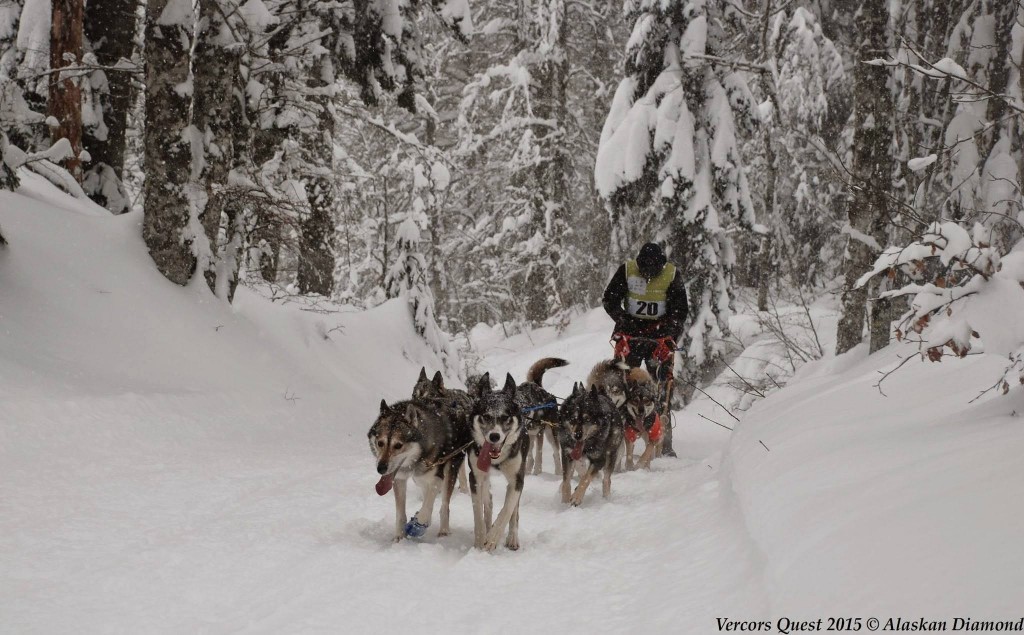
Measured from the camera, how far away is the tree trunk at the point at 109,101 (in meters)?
10.1

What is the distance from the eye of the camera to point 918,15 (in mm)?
8680

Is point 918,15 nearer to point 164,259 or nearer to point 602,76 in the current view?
point 164,259

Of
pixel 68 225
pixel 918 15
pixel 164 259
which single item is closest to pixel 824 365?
pixel 918 15

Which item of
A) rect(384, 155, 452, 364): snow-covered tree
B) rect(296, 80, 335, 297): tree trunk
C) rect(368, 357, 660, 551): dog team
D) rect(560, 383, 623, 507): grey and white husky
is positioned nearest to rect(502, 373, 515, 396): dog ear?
rect(368, 357, 660, 551): dog team

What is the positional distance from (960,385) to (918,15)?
21.6 ft

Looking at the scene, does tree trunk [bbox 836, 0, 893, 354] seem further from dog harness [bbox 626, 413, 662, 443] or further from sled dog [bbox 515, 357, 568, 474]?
sled dog [bbox 515, 357, 568, 474]

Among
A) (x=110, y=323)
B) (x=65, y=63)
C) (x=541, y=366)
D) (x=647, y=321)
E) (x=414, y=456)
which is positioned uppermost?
(x=65, y=63)

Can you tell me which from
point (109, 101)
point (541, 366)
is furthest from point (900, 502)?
point (109, 101)

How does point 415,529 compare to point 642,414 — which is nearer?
point 415,529

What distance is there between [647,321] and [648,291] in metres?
0.36

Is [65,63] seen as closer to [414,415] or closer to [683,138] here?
[414,415]

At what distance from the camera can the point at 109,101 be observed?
398 inches

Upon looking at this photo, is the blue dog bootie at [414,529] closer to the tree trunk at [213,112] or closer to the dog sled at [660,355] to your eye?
the dog sled at [660,355]

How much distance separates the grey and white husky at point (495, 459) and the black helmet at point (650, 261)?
3511mm
